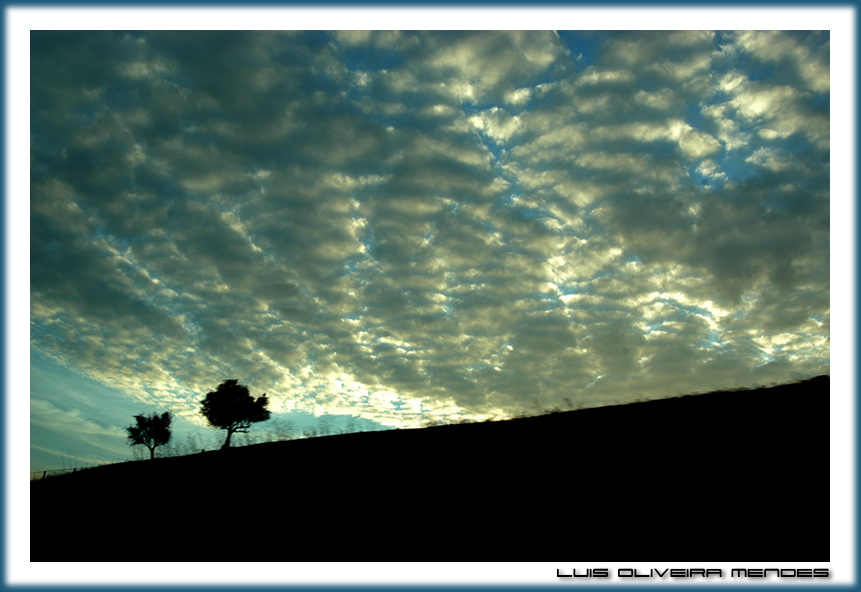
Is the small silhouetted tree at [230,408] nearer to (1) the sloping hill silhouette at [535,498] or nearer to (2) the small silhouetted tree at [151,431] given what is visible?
(2) the small silhouetted tree at [151,431]

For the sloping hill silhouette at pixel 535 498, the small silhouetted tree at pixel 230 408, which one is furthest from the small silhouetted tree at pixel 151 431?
the sloping hill silhouette at pixel 535 498

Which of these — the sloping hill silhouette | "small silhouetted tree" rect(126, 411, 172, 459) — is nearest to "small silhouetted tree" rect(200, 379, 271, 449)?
"small silhouetted tree" rect(126, 411, 172, 459)

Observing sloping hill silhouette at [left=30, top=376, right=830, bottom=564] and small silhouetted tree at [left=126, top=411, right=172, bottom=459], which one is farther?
small silhouetted tree at [left=126, top=411, right=172, bottom=459]

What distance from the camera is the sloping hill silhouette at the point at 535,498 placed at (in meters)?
6.62

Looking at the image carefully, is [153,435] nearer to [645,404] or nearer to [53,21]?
[53,21]

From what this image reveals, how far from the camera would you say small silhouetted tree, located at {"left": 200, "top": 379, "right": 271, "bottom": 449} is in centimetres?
3972

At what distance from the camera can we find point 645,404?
9586 mm

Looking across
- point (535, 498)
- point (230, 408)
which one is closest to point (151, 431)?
point (230, 408)

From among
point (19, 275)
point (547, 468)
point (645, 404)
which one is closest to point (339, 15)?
point (19, 275)

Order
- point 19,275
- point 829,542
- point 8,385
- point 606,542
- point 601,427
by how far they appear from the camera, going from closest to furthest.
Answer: point 829,542 < point 606,542 < point 8,385 < point 19,275 < point 601,427

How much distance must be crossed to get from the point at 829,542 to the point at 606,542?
3.16 m

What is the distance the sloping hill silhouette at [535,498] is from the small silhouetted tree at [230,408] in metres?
28.9

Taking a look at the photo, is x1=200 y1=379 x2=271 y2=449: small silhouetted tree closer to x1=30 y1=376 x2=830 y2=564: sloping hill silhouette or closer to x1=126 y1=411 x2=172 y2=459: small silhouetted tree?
x1=126 y1=411 x2=172 y2=459: small silhouetted tree

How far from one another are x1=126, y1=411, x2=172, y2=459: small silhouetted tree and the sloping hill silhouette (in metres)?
41.2
